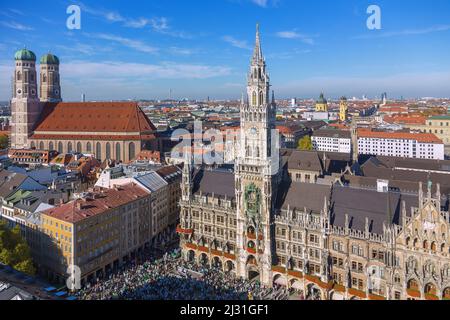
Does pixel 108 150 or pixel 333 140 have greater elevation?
pixel 333 140

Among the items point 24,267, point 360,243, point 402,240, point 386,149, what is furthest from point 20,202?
point 386,149

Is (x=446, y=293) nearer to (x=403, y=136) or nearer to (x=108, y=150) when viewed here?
(x=108, y=150)

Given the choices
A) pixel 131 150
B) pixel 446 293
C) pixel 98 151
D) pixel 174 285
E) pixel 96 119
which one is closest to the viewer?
pixel 446 293

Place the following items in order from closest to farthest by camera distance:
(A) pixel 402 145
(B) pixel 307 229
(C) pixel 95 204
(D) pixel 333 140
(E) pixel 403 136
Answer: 1. (B) pixel 307 229
2. (C) pixel 95 204
3. (A) pixel 402 145
4. (E) pixel 403 136
5. (D) pixel 333 140

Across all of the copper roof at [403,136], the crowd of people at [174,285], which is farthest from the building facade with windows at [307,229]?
the copper roof at [403,136]

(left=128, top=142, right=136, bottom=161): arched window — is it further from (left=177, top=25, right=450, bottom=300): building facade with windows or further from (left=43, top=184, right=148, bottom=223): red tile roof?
(left=177, top=25, right=450, bottom=300): building facade with windows

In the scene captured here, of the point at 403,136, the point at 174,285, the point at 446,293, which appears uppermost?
the point at 403,136

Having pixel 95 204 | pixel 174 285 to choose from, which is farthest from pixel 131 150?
pixel 174 285
